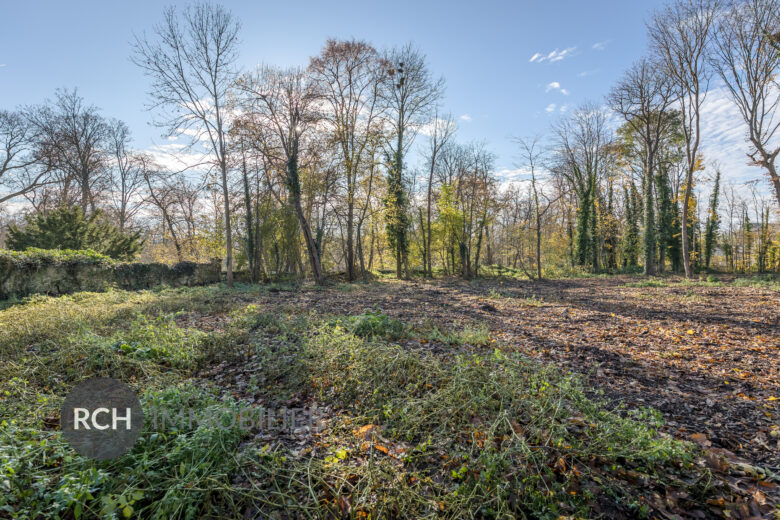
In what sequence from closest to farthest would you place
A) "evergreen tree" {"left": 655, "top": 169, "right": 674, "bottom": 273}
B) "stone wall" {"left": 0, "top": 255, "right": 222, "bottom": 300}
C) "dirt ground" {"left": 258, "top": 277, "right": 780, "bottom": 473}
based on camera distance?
"dirt ground" {"left": 258, "top": 277, "right": 780, "bottom": 473}, "stone wall" {"left": 0, "top": 255, "right": 222, "bottom": 300}, "evergreen tree" {"left": 655, "top": 169, "right": 674, "bottom": 273}

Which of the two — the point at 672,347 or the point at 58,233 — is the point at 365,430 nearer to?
the point at 672,347

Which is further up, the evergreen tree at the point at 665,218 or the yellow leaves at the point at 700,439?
the evergreen tree at the point at 665,218

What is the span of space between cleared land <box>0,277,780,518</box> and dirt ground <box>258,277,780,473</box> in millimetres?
35

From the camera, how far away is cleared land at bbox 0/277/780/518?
207cm

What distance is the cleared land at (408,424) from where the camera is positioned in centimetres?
207

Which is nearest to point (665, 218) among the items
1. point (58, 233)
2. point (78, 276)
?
point (78, 276)

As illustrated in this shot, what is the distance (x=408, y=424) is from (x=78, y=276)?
519 inches

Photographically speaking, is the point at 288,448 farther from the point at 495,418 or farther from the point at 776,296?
the point at 776,296

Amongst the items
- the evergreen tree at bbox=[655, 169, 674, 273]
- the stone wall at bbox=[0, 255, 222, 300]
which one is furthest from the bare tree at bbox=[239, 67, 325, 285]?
the evergreen tree at bbox=[655, 169, 674, 273]

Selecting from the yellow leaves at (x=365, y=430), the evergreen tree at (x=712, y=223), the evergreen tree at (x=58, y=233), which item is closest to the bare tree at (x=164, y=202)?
the evergreen tree at (x=58, y=233)

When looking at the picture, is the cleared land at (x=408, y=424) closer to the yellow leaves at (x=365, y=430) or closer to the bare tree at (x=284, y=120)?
the yellow leaves at (x=365, y=430)

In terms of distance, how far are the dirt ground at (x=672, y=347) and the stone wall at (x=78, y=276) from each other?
7.48 m

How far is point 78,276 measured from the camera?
10602 mm

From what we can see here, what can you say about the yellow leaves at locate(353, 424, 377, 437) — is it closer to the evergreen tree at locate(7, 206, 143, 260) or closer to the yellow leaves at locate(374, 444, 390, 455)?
the yellow leaves at locate(374, 444, 390, 455)
